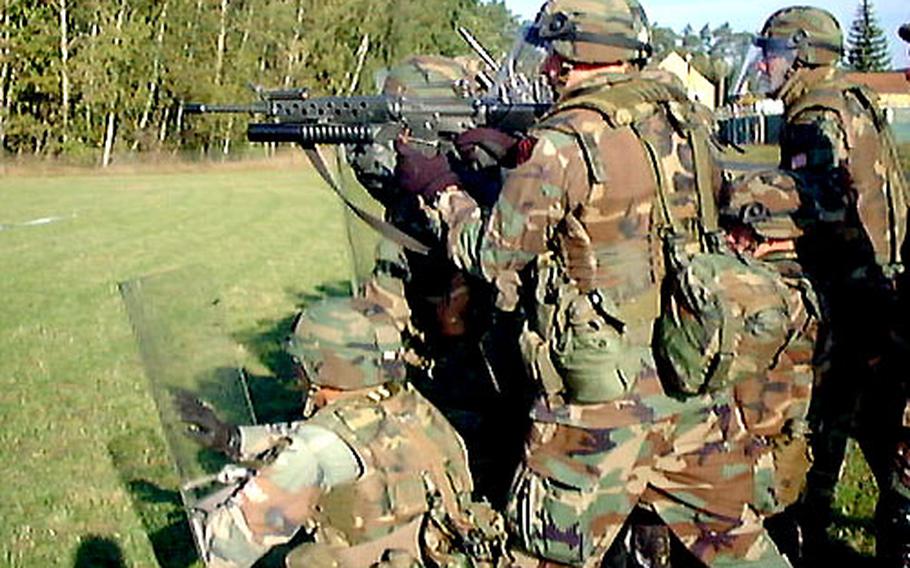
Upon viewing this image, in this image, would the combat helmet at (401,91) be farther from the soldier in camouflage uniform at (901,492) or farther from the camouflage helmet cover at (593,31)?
the soldier in camouflage uniform at (901,492)

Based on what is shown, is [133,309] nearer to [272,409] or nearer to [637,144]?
[637,144]

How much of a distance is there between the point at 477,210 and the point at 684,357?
796mm

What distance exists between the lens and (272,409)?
8328 mm

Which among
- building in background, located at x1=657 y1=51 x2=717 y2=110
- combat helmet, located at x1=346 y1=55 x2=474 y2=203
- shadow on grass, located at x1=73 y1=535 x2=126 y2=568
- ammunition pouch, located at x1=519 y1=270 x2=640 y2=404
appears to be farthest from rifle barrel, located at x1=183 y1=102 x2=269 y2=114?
ammunition pouch, located at x1=519 y1=270 x2=640 y2=404

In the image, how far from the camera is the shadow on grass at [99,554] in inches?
223

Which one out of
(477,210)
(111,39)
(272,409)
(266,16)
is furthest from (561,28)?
(266,16)

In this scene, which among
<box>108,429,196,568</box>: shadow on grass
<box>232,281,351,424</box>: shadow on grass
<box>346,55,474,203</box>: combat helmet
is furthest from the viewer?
<box>232,281,351,424</box>: shadow on grass

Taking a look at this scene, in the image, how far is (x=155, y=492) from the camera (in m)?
6.60

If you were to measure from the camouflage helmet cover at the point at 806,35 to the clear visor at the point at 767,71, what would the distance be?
0.02m

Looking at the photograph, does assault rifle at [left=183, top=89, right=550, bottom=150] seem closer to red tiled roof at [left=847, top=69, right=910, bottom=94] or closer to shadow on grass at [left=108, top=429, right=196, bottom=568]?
red tiled roof at [left=847, top=69, right=910, bottom=94]

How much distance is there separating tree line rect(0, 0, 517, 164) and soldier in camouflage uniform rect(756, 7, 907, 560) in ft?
114

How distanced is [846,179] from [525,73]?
1.39 meters

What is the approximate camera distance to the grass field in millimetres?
6074

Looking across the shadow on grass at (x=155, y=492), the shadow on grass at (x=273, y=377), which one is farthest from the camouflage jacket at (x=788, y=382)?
the shadow on grass at (x=155, y=492)
